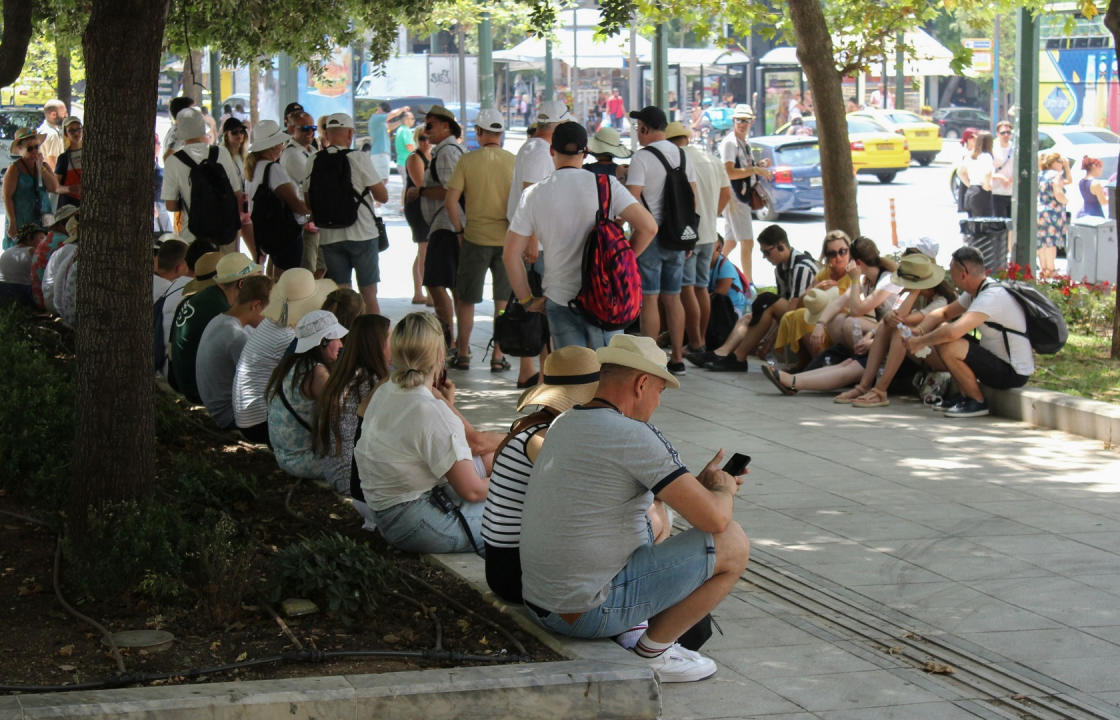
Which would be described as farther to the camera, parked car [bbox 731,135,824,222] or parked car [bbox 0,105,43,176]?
parked car [bbox 0,105,43,176]

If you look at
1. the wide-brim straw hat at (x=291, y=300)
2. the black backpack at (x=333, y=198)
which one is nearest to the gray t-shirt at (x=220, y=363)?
the wide-brim straw hat at (x=291, y=300)

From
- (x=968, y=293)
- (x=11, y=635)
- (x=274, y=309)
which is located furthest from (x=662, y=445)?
(x=968, y=293)

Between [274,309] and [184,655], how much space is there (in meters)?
3.32

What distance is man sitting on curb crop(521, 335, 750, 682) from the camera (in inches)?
192

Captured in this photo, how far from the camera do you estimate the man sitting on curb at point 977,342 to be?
32.2 feet

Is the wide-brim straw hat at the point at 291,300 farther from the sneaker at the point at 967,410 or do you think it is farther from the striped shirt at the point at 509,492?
the sneaker at the point at 967,410

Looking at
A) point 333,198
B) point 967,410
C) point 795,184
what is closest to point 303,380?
point 333,198

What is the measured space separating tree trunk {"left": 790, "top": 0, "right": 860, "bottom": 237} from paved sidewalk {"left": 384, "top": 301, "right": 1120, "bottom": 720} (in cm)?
373

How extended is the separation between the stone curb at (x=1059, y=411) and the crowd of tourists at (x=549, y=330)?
0.47ft

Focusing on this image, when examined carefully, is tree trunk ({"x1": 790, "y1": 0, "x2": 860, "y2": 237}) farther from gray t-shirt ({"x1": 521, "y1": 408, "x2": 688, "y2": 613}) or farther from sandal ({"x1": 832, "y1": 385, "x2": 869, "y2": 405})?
gray t-shirt ({"x1": 521, "y1": 408, "x2": 688, "y2": 613})

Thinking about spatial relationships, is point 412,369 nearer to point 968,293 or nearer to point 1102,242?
point 968,293

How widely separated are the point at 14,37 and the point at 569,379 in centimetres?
443

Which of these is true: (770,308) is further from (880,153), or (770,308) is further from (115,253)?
(880,153)

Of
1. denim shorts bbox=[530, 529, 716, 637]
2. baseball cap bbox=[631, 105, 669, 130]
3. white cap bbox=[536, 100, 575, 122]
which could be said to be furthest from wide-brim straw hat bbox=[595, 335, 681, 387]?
white cap bbox=[536, 100, 575, 122]
